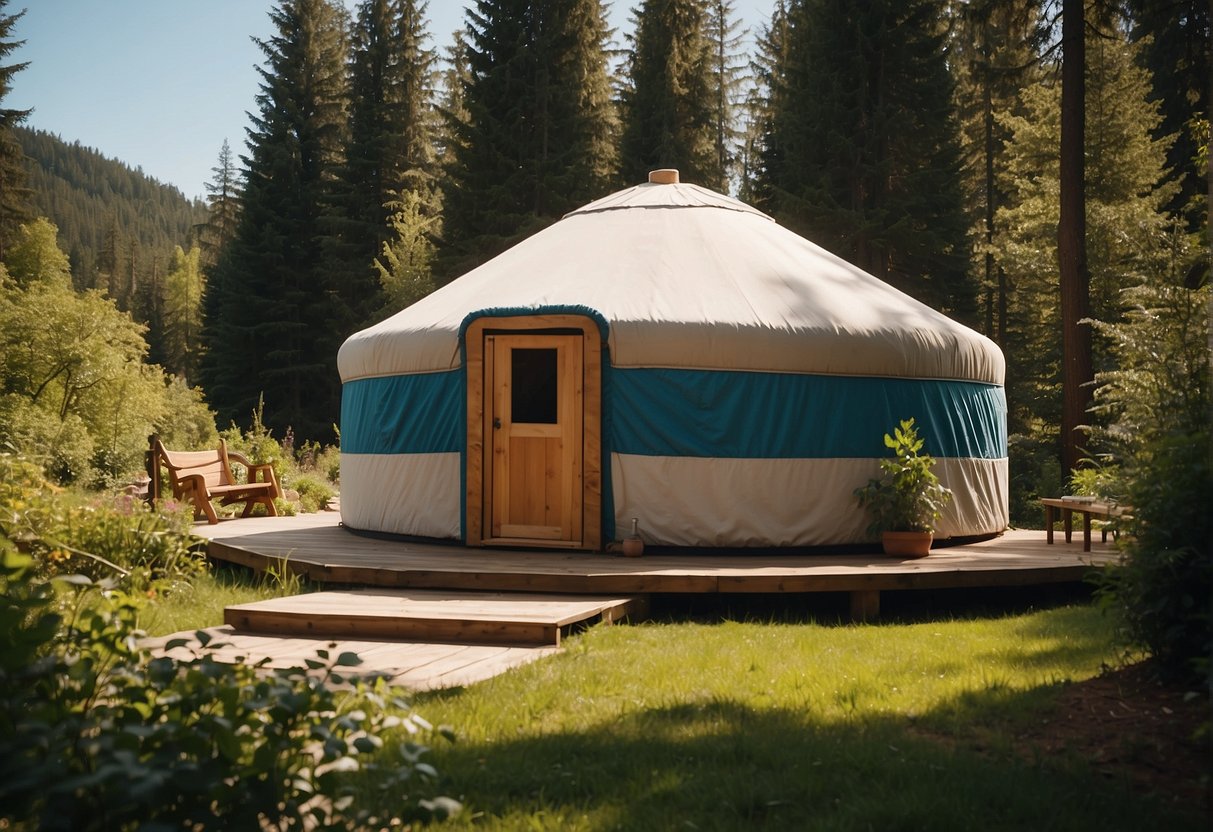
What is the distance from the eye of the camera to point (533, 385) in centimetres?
627

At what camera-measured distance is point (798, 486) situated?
20.0 ft

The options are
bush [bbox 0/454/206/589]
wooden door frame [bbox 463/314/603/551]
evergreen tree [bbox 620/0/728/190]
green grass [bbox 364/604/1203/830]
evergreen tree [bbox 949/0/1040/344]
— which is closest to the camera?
green grass [bbox 364/604/1203/830]

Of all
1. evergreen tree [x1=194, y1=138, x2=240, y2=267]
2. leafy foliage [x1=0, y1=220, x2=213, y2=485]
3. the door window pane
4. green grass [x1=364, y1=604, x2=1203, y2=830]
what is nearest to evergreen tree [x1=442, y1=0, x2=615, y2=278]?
leafy foliage [x1=0, y1=220, x2=213, y2=485]

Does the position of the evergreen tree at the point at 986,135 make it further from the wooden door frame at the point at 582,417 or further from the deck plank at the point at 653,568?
the wooden door frame at the point at 582,417

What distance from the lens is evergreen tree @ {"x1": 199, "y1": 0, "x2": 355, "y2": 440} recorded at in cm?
2230

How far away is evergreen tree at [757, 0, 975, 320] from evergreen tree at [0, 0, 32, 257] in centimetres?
1493

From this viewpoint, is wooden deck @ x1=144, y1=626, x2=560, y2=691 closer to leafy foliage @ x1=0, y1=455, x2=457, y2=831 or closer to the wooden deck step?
the wooden deck step

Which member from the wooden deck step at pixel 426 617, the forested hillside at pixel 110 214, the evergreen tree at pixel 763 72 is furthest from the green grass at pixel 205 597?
the forested hillside at pixel 110 214

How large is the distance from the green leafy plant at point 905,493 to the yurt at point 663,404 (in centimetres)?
16

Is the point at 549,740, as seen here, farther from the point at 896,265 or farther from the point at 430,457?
the point at 896,265

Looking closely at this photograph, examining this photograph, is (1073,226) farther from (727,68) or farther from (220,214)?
(220,214)

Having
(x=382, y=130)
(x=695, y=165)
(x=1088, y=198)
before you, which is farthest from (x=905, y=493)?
(x=382, y=130)

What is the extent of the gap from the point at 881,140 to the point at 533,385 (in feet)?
40.4

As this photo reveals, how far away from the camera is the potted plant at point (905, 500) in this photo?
5.91m
